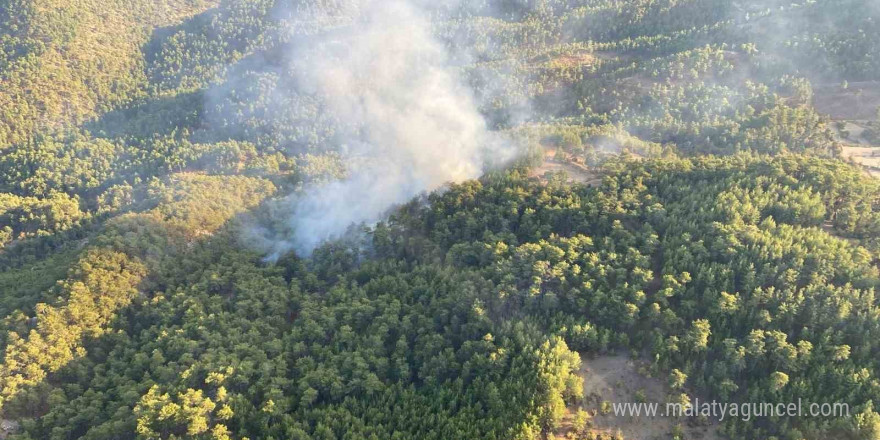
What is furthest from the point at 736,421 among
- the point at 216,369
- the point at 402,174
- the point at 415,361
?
the point at 402,174

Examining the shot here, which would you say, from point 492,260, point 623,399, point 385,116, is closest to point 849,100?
point 492,260

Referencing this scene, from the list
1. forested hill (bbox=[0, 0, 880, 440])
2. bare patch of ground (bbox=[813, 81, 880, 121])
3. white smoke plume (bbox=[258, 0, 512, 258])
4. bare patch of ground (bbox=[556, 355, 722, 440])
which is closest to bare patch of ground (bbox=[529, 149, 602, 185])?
forested hill (bbox=[0, 0, 880, 440])

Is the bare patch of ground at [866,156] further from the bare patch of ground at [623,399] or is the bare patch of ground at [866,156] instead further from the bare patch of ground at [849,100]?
the bare patch of ground at [623,399]

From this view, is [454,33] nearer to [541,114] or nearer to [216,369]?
[541,114]

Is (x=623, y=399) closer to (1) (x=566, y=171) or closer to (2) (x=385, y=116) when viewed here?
(1) (x=566, y=171)

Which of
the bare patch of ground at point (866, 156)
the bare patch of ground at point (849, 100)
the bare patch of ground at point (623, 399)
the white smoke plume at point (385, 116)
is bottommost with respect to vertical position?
the bare patch of ground at point (623, 399)

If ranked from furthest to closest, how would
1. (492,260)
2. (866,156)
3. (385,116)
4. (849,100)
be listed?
1. (385,116)
2. (849,100)
3. (866,156)
4. (492,260)

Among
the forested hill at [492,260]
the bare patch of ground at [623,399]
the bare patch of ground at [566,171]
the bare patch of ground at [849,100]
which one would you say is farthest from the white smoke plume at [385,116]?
the bare patch of ground at [849,100]
